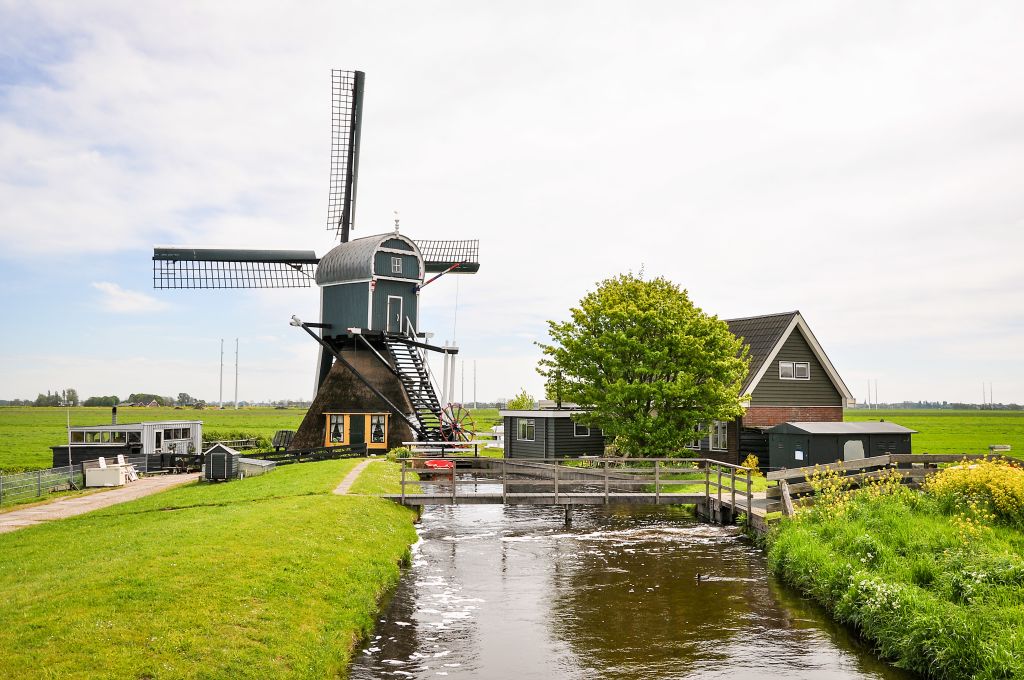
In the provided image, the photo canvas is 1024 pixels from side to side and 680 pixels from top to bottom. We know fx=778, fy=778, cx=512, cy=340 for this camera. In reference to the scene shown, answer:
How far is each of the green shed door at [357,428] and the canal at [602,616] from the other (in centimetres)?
2089

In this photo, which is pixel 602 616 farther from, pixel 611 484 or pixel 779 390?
pixel 779 390

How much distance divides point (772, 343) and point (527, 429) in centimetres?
1460

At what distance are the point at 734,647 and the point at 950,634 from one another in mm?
3573

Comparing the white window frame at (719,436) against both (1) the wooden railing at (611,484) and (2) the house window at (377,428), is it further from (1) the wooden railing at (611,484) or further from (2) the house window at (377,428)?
(2) the house window at (377,428)

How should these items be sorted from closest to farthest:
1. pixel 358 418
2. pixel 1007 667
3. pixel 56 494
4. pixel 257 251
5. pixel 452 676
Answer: pixel 1007 667 → pixel 452 676 → pixel 56 494 → pixel 358 418 → pixel 257 251

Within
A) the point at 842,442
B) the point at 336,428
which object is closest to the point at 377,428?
the point at 336,428

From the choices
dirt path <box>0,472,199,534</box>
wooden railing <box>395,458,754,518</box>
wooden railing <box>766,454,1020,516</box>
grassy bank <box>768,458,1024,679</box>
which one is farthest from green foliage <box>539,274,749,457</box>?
dirt path <box>0,472,199,534</box>

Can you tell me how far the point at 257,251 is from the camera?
52969 mm

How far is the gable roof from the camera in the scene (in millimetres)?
40062

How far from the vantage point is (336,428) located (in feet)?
149

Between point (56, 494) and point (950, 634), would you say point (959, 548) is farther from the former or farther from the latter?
point (56, 494)

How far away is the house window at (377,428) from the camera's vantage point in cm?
4518

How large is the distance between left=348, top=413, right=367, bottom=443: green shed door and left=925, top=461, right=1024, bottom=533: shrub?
30.8 metres

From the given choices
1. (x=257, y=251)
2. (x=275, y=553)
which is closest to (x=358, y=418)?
(x=257, y=251)
